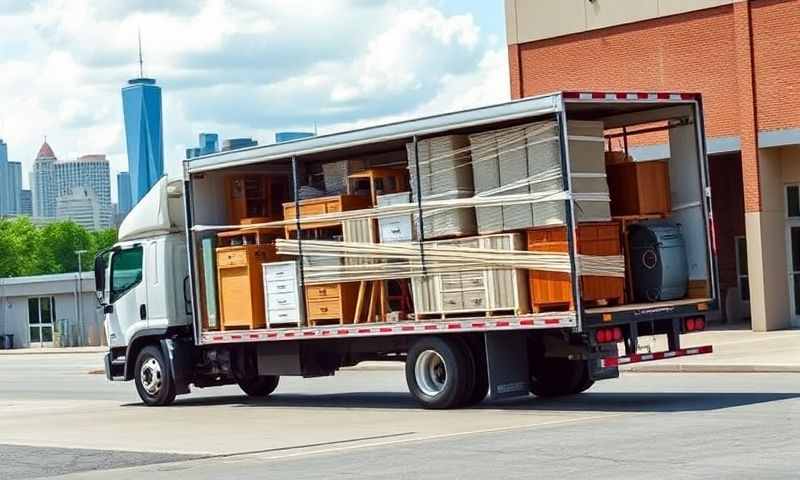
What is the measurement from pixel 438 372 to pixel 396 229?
1867mm

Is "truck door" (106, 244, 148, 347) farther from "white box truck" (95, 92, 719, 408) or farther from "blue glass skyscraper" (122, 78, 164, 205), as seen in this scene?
"blue glass skyscraper" (122, 78, 164, 205)

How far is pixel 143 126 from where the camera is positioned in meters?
175

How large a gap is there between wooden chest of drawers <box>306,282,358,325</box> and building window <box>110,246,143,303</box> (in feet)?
14.2

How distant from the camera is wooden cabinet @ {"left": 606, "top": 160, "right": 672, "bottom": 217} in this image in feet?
62.2

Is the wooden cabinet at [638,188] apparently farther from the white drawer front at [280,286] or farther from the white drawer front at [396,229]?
the white drawer front at [280,286]

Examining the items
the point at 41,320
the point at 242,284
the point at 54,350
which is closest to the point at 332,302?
the point at 242,284

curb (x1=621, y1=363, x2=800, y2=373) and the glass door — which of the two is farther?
the glass door

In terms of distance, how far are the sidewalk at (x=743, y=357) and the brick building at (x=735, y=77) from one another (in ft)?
8.53

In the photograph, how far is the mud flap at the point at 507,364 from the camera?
18.6 metres

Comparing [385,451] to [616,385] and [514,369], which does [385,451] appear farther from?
[616,385]

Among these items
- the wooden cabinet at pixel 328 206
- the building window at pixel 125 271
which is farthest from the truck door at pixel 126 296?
the wooden cabinet at pixel 328 206

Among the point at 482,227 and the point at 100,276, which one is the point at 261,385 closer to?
the point at 100,276

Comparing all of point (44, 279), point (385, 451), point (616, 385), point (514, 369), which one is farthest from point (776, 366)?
point (44, 279)

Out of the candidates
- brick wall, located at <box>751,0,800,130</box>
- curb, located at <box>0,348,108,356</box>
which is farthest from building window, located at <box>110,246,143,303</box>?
curb, located at <box>0,348,108,356</box>
